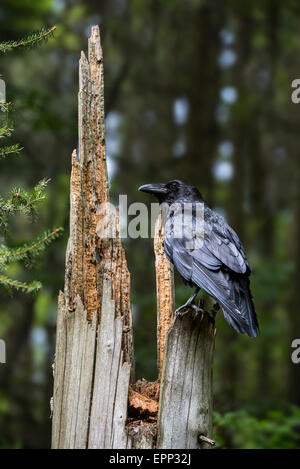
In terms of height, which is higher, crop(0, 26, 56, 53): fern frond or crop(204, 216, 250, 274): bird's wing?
crop(0, 26, 56, 53): fern frond

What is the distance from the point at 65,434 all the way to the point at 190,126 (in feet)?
23.5

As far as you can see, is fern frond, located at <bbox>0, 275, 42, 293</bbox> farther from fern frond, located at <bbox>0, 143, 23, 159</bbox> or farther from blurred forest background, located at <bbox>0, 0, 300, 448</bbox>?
blurred forest background, located at <bbox>0, 0, 300, 448</bbox>

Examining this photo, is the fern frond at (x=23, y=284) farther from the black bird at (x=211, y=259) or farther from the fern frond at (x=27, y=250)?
the black bird at (x=211, y=259)

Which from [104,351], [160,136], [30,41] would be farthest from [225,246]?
[160,136]

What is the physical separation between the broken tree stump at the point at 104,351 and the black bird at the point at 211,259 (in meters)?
0.26

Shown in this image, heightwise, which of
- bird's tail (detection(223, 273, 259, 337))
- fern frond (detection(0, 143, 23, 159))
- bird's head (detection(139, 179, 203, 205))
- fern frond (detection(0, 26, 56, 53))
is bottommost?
bird's tail (detection(223, 273, 259, 337))

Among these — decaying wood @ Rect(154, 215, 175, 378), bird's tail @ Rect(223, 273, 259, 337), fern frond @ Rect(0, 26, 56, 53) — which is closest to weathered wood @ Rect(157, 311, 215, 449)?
bird's tail @ Rect(223, 273, 259, 337)

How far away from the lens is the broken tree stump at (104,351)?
3.06m

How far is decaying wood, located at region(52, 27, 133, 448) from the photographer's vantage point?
3061mm

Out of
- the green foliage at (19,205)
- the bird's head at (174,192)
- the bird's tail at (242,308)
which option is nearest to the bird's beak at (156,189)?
the bird's head at (174,192)

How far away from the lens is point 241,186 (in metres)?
11.9

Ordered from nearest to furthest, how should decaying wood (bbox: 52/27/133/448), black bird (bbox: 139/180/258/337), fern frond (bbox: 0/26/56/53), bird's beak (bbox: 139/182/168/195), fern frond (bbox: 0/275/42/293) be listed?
fern frond (bbox: 0/275/42/293) → decaying wood (bbox: 52/27/133/448) → fern frond (bbox: 0/26/56/53) → black bird (bbox: 139/180/258/337) → bird's beak (bbox: 139/182/168/195)

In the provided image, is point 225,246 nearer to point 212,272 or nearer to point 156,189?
point 212,272

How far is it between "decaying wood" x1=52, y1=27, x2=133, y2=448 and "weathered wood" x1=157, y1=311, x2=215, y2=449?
25 cm
